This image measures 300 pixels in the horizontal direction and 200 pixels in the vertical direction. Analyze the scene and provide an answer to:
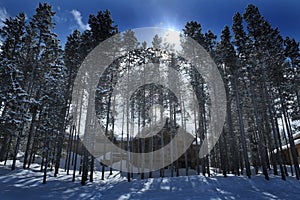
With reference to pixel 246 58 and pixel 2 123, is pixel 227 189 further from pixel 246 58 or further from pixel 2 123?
pixel 2 123

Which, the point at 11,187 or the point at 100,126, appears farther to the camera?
the point at 100,126

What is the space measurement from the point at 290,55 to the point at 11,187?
23.1 meters

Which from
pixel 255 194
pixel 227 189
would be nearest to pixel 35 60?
pixel 227 189

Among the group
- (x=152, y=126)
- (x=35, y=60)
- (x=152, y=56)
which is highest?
(x=152, y=56)

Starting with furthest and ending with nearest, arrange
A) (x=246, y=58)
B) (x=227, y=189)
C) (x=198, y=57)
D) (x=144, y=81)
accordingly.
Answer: (x=144, y=81)
(x=198, y=57)
(x=246, y=58)
(x=227, y=189)

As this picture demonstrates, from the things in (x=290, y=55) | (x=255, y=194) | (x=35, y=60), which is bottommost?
(x=255, y=194)

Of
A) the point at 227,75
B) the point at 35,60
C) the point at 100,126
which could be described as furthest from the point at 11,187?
the point at 227,75

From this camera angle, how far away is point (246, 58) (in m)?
15.9

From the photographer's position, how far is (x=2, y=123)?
35.0 feet

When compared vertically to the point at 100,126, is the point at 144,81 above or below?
above

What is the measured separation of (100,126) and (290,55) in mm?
18789

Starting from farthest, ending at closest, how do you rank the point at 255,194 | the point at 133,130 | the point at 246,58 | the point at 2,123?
the point at 133,130
the point at 246,58
the point at 2,123
the point at 255,194

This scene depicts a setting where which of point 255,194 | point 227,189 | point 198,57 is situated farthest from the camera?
point 198,57

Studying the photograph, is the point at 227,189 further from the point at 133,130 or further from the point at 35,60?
the point at 35,60
